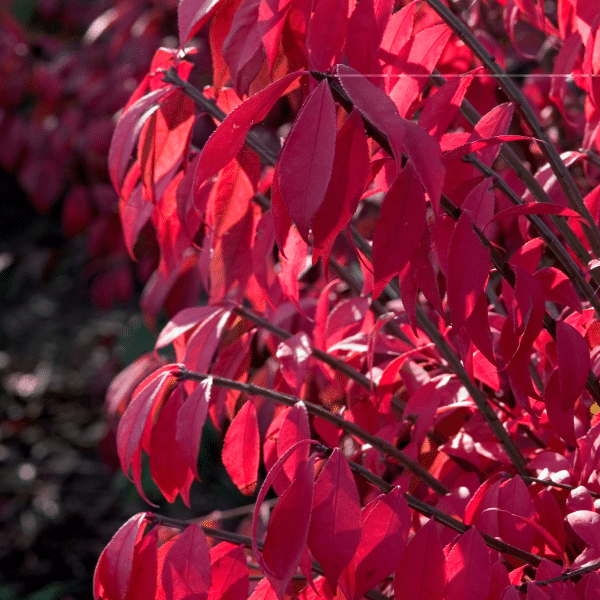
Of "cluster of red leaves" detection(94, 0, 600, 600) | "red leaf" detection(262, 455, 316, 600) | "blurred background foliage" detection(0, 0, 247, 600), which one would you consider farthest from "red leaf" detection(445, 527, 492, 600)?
"blurred background foliage" detection(0, 0, 247, 600)

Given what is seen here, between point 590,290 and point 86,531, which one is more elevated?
point 590,290

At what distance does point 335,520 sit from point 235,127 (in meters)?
0.28

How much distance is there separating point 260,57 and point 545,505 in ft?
1.52

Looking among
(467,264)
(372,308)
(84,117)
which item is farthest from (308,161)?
(84,117)

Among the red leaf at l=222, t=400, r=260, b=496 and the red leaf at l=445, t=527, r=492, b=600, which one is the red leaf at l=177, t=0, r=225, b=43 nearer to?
the red leaf at l=222, t=400, r=260, b=496

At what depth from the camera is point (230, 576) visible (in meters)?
0.59

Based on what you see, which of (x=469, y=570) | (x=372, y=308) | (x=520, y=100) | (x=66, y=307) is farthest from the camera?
(x=66, y=307)

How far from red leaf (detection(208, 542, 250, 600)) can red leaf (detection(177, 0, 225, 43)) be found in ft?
1.43

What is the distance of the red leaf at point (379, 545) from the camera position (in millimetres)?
501

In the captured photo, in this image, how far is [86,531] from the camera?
2.03 metres

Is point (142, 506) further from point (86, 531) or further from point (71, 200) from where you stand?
point (71, 200)

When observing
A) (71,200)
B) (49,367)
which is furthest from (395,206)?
(71,200)

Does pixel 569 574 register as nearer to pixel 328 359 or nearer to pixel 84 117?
pixel 328 359

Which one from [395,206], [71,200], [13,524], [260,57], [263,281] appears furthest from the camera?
[71,200]
